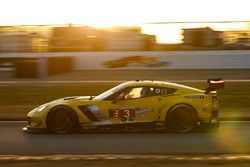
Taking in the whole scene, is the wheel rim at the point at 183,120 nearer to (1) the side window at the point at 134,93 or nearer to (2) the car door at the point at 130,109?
(2) the car door at the point at 130,109

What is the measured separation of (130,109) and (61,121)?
56.6 inches

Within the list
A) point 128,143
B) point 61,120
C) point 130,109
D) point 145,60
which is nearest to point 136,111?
point 130,109

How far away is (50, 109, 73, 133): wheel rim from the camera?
11.6 m

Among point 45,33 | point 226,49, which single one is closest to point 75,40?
point 45,33

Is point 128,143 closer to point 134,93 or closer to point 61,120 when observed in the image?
point 134,93

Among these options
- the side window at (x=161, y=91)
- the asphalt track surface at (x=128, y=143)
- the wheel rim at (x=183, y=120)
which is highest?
the side window at (x=161, y=91)

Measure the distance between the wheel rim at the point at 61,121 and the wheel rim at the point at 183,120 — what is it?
6.85 ft

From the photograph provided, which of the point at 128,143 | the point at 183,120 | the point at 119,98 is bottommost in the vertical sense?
the point at 128,143

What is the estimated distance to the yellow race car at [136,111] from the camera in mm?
11484

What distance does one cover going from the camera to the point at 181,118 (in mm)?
11555

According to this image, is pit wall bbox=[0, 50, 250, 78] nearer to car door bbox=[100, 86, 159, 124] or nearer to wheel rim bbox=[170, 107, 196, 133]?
car door bbox=[100, 86, 159, 124]

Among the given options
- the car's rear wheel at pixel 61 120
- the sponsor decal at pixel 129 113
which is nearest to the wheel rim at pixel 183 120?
the sponsor decal at pixel 129 113

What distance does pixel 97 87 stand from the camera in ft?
77.6

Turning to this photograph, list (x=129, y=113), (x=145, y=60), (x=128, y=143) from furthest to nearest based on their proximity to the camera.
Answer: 1. (x=145, y=60)
2. (x=129, y=113)
3. (x=128, y=143)
